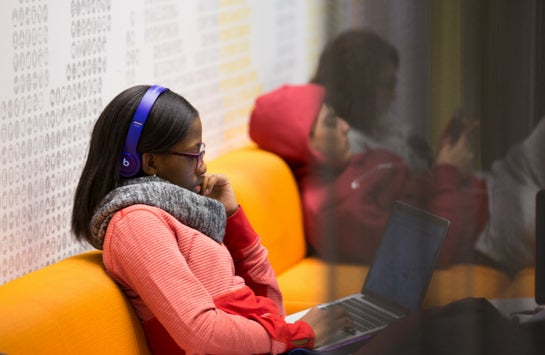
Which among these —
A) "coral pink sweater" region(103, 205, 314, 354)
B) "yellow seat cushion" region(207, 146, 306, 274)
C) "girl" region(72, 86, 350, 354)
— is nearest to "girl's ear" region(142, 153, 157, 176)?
"girl" region(72, 86, 350, 354)

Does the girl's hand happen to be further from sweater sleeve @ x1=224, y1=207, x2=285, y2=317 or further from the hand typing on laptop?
the hand typing on laptop

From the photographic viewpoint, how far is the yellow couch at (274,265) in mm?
911

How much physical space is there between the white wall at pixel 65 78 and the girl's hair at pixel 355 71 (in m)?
0.65

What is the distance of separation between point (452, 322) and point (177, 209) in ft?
3.21

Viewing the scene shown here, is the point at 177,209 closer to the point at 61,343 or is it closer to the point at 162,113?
the point at 162,113

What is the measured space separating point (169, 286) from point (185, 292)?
0.10 feet

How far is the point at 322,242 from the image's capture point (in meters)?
0.94

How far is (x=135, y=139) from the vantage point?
1.79 m

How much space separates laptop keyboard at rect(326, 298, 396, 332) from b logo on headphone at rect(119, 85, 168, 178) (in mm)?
918

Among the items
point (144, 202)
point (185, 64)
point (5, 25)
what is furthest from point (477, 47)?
point (185, 64)

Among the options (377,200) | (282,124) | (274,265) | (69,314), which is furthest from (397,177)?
(282,124)

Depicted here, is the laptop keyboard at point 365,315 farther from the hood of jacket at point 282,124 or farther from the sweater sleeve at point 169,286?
the hood of jacket at point 282,124

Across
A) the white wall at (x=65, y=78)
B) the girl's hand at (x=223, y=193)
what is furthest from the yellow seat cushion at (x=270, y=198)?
the girl's hand at (x=223, y=193)

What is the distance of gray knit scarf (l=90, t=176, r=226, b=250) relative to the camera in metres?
1.75
